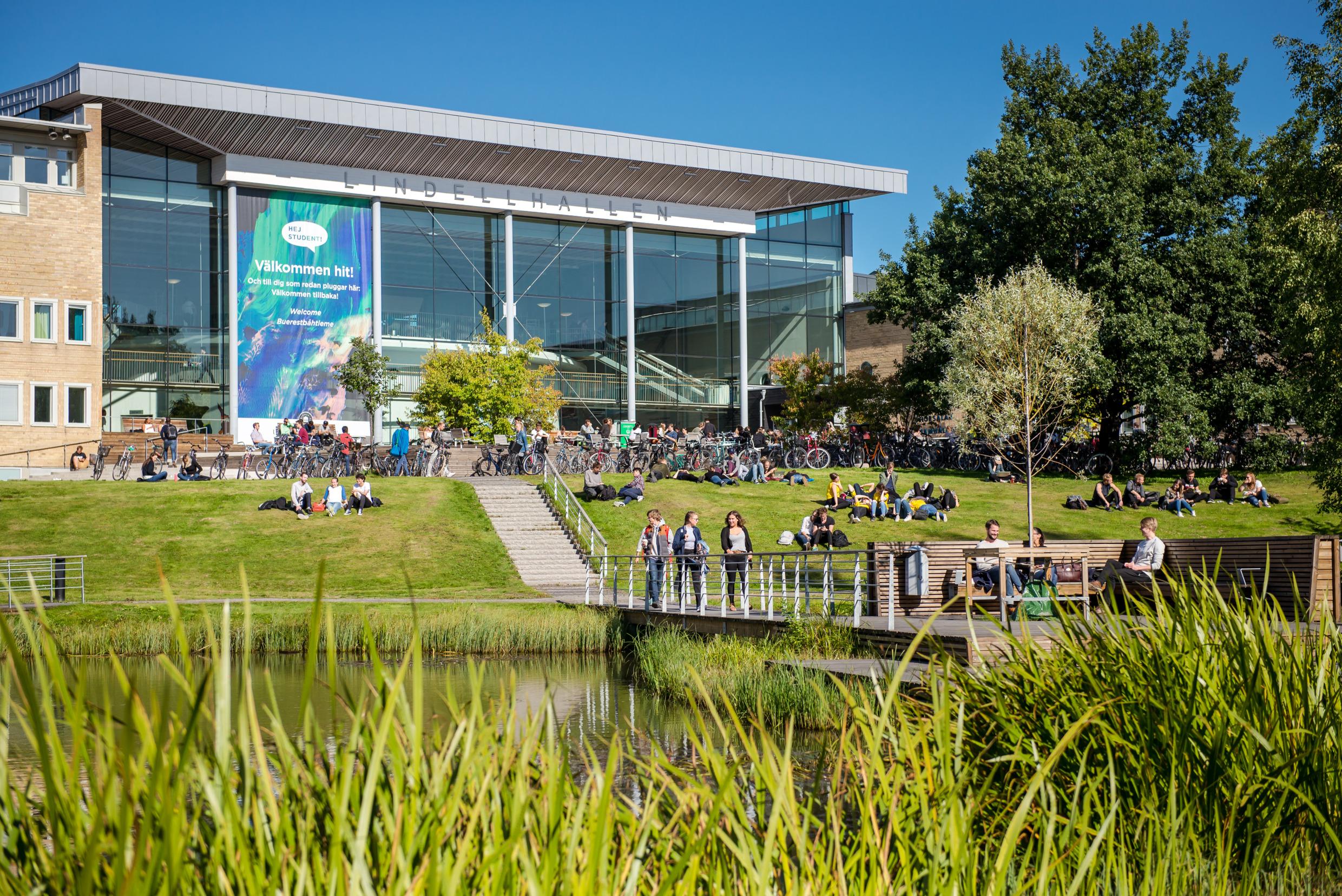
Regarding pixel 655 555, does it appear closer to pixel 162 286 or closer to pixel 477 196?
pixel 162 286

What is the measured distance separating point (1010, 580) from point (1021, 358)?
49.8 feet

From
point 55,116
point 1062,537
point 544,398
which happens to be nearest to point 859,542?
point 1062,537

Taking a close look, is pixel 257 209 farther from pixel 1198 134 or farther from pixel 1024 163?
pixel 1198 134

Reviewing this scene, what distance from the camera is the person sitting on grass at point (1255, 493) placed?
2914cm

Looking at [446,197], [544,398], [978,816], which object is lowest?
[978,816]

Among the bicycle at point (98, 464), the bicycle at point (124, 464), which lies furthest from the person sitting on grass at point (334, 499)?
the bicycle at point (98, 464)

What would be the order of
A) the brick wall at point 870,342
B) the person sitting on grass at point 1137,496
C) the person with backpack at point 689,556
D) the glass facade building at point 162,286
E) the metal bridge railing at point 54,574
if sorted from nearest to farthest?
the person with backpack at point 689,556
the metal bridge railing at point 54,574
the person sitting on grass at point 1137,496
the glass facade building at point 162,286
the brick wall at point 870,342

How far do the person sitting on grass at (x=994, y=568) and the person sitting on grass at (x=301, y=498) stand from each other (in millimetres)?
18065

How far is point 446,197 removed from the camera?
47.5 m

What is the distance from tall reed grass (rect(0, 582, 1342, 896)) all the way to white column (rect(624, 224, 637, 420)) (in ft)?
151

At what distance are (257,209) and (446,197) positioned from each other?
676cm

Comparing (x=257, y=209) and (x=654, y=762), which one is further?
(x=257, y=209)

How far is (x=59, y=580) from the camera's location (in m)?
22.0

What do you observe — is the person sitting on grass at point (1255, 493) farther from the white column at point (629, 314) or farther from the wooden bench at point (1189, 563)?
the white column at point (629, 314)
